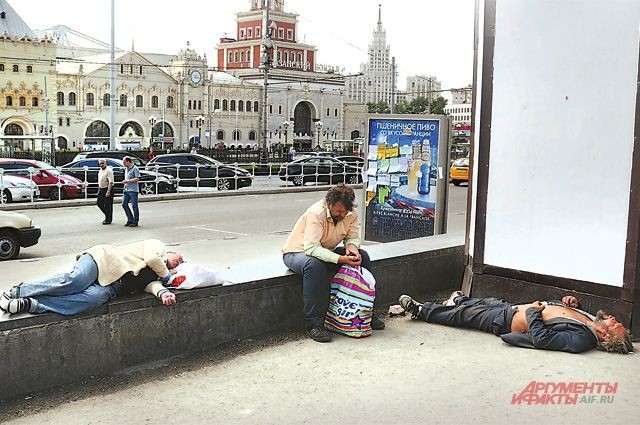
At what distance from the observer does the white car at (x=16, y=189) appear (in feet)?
70.7

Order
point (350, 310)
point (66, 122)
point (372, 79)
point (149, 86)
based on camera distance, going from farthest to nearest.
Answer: point (372, 79)
point (149, 86)
point (66, 122)
point (350, 310)

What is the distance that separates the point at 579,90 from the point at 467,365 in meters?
2.73

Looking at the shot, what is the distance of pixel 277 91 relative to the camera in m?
108

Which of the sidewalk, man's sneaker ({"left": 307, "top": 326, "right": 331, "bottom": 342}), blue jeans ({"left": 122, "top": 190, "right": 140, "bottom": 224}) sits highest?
man's sneaker ({"left": 307, "top": 326, "right": 331, "bottom": 342})

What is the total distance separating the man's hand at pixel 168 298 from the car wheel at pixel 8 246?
8158 millimetres

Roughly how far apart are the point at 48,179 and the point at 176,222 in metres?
7.18

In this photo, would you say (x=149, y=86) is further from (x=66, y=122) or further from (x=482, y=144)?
(x=482, y=144)

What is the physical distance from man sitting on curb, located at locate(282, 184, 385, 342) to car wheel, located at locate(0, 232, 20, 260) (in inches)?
302

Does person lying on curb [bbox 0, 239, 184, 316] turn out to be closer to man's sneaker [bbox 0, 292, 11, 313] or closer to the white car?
man's sneaker [bbox 0, 292, 11, 313]

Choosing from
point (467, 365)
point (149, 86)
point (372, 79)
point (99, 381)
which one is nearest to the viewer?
point (99, 381)

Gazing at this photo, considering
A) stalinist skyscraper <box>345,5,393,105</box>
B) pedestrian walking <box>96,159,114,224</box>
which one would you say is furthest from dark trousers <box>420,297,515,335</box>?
stalinist skyscraper <box>345,5,393,105</box>

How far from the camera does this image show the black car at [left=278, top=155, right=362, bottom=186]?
106ft

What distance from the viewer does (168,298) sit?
534 cm

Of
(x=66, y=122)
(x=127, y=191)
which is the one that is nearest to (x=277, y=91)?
(x=66, y=122)
